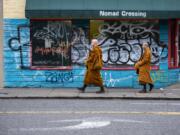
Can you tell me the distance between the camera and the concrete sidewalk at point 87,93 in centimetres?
1852

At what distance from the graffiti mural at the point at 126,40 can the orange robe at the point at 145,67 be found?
1634 millimetres

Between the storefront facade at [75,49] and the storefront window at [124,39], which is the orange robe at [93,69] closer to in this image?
the storefront facade at [75,49]

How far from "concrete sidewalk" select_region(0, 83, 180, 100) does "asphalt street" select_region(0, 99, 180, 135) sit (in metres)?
0.99

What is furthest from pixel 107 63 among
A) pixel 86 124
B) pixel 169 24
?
pixel 86 124

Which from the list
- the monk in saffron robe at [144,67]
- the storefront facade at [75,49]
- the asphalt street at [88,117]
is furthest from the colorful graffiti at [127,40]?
the asphalt street at [88,117]

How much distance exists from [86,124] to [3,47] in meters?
9.65

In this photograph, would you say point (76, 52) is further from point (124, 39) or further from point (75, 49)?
point (124, 39)

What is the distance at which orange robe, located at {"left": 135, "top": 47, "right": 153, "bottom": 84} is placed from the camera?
1971cm

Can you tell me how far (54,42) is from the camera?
21.4 meters

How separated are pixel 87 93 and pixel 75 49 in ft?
8.04

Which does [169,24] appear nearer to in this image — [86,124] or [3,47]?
[3,47]

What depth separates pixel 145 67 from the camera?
1991cm

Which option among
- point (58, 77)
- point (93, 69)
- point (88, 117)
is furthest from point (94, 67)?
point (88, 117)

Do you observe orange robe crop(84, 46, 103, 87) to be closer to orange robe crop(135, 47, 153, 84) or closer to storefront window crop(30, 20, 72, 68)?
orange robe crop(135, 47, 153, 84)
